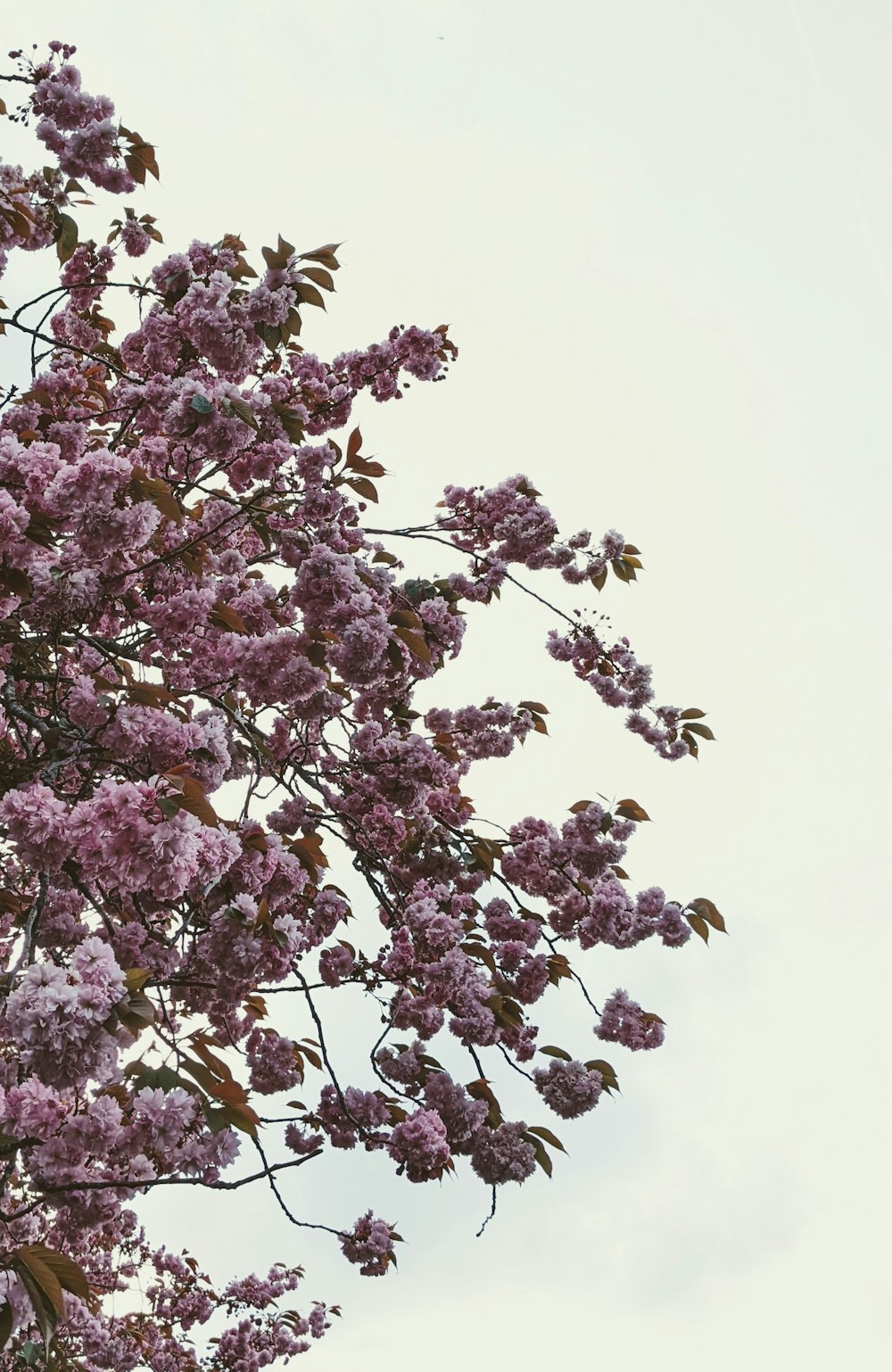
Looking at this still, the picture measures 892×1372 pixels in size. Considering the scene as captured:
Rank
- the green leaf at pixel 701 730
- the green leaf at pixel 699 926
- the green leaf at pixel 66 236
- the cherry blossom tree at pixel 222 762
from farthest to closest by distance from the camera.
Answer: the green leaf at pixel 701 730 < the green leaf at pixel 699 926 < the green leaf at pixel 66 236 < the cherry blossom tree at pixel 222 762

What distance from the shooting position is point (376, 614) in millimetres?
3822

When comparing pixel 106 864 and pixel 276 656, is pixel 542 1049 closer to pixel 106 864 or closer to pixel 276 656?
pixel 276 656

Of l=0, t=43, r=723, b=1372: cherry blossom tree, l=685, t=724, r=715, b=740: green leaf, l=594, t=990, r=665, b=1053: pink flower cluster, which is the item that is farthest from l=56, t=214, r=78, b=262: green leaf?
l=594, t=990, r=665, b=1053: pink flower cluster

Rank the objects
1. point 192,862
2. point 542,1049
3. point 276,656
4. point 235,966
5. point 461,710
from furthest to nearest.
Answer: point 461,710
point 542,1049
point 276,656
point 235,966
point 192,862

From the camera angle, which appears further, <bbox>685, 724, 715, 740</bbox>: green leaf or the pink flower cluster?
<bbox>685, 724, 715, 740</bbox>: green leaf

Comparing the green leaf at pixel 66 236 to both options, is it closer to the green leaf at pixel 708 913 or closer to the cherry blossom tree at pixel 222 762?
the cherry blossom tree at pixel 222 762

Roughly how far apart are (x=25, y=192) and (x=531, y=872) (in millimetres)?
4434

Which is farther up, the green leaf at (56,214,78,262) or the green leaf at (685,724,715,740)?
the green leaf at (56,214,78,262)

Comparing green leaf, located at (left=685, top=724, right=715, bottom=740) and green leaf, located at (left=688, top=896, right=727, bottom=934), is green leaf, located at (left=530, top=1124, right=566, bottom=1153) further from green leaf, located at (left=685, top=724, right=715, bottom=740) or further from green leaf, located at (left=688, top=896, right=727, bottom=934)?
green leaf, located at (left=685, top=724, right=715, bottom=740)


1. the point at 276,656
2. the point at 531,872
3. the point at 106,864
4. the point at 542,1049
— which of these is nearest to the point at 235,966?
the point at 106,864

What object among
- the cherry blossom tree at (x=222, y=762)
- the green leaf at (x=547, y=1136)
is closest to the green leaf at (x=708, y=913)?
the cherry blossom tree at (x=222, y=762)

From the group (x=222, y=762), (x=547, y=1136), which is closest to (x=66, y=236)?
(x=222, y=762)

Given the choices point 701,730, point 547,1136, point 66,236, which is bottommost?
point 547,1136

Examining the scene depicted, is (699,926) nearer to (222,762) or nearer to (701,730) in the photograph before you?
(701,730)
